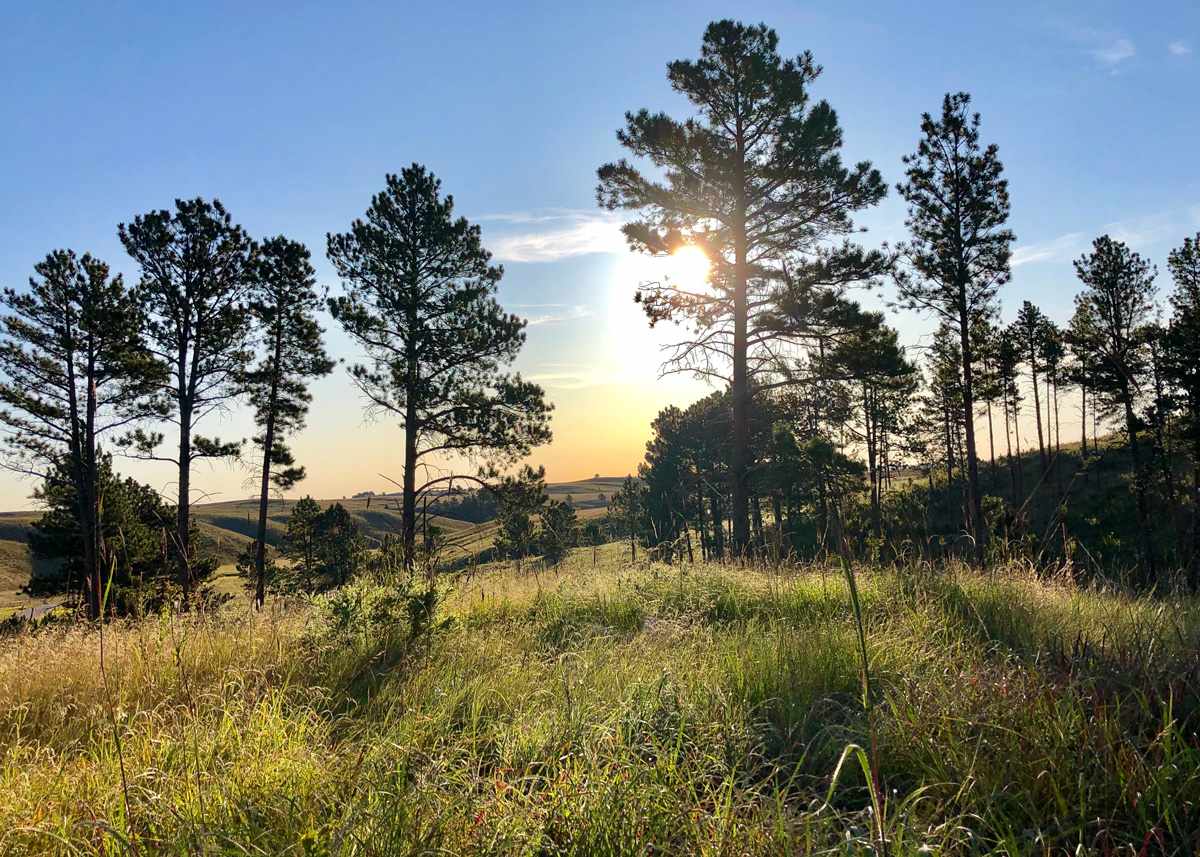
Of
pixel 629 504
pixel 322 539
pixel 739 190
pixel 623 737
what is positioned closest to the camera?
pixel 623 737

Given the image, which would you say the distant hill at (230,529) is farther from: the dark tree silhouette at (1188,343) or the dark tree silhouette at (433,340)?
the dark tree silhouette at (1188,343)

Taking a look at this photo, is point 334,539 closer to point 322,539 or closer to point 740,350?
point 322,539

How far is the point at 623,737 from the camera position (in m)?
2.89

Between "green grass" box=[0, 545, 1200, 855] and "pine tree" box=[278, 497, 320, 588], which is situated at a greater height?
"green grass" box=[0, 545, 1200, 855]

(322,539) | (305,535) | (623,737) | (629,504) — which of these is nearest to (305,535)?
(305,535)

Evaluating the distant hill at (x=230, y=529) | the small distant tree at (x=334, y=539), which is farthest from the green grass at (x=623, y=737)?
the small distant tree at (x=334, y=539)

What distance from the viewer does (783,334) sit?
45.3 feet

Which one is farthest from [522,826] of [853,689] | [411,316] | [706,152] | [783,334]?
[411,316]

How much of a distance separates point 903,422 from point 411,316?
1276 inches

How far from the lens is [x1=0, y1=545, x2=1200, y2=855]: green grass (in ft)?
7.09

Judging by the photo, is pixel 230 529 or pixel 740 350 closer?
pixel 740 350

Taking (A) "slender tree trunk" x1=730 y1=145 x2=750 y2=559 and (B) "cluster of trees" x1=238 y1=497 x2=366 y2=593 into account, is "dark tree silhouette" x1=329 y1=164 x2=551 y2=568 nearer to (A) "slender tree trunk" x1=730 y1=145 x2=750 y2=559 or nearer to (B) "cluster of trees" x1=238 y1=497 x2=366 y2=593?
(A) "slender tree trunk" x1=730 y1=145 x2=750 y2=559

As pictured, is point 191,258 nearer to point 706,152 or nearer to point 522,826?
point 706,152

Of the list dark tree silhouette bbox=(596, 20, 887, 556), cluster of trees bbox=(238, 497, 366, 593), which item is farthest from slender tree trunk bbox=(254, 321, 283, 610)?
cluster of trees bbox=(238, 497, 366, 593)
